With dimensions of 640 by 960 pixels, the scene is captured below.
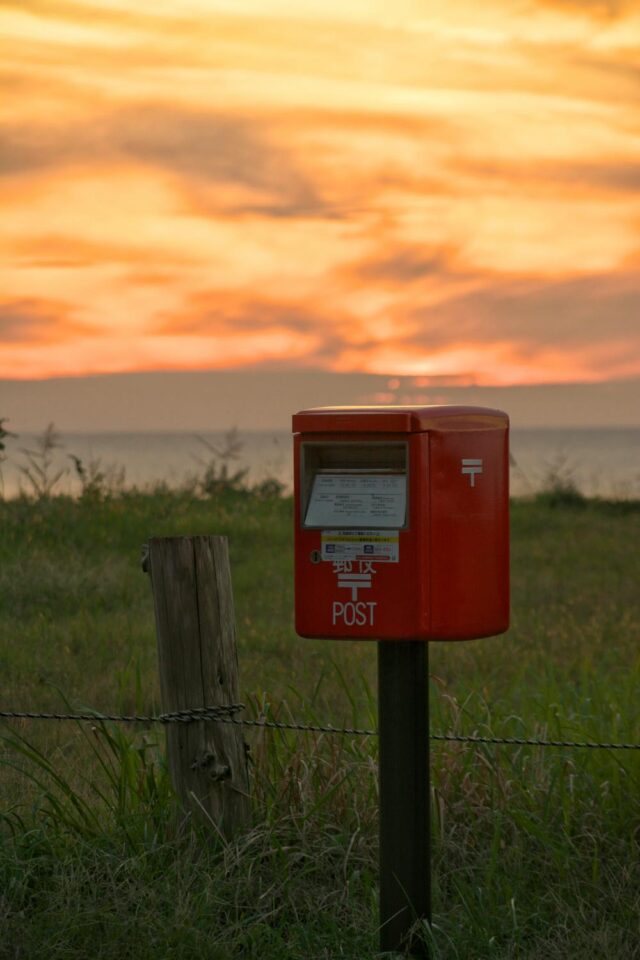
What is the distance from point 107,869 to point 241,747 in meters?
0.54

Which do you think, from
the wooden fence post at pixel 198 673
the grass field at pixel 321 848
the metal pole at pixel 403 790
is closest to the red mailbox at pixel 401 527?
the metal pole at pixel 403 790

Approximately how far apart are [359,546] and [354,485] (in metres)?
0.17

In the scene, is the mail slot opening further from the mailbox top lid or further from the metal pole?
the metal pole

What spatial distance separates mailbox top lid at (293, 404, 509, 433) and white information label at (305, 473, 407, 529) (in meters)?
0.14

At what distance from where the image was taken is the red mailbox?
299cm

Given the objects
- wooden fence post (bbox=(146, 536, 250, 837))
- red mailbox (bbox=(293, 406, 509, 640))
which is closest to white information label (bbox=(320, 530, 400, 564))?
red mailbox (bbox=(293, 406, 509, 640))

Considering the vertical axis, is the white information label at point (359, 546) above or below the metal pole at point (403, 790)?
above

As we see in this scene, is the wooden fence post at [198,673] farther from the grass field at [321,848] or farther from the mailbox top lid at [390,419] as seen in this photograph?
the mailbox top lid at [390,419]

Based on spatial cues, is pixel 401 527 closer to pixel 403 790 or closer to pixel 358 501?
pixel 358 501

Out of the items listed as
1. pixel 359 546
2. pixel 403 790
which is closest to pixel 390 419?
pixel 359 546

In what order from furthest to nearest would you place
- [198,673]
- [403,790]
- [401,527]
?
[198,673]
[403,790]
[401,527]

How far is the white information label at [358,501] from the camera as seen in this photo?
302cm

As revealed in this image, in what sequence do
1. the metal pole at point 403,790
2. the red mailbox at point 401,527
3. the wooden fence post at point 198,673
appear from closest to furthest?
the red mailbox at point 401,527 < the metal pole at point 403,790 < the wooden fence post at point 198,673

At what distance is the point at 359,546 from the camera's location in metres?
3.03
